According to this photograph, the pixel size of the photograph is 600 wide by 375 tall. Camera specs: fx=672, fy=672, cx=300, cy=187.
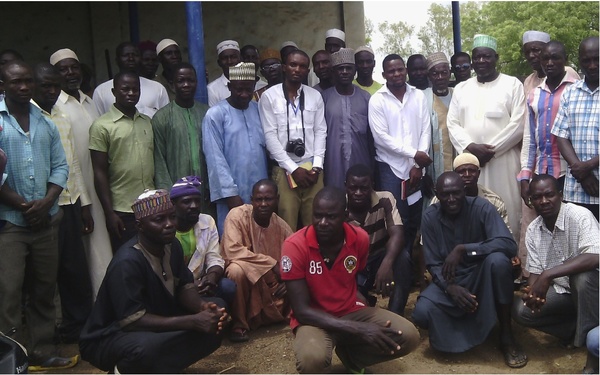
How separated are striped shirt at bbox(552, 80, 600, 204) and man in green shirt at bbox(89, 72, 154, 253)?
3140mm

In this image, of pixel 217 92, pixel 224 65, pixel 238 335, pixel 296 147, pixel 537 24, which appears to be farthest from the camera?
pixel 537 24

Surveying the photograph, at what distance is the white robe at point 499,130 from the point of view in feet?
18.4

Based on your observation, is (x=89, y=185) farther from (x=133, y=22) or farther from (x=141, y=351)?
(x=133, y=22)

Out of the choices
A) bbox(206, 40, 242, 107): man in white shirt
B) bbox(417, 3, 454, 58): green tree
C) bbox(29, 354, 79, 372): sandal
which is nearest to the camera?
bbox(29, 354, 79, 372): sandal

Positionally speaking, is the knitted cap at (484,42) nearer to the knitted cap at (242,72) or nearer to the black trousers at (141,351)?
the knitted cap at (242,72)

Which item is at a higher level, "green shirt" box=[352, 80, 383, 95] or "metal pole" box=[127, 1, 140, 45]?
"metal pole" box=[127, 1, 140, 45]

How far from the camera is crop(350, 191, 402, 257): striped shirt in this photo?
4976 mm

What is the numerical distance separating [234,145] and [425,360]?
7.25 ft

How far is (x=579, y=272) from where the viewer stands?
4.23 m

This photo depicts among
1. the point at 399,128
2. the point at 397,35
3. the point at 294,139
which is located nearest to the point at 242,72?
the point at 294,139

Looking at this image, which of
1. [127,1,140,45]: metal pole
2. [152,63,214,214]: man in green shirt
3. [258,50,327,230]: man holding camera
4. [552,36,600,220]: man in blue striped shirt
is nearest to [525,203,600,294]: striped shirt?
[552,36,600,220]: man in blue striped shirt

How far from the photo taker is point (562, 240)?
4434 mm

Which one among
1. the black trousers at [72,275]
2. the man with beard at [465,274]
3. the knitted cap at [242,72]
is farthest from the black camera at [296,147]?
the black trousers at [72,275]

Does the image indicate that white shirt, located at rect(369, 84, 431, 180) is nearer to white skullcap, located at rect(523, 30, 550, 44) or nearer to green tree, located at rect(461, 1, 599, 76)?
white skullcap, located at rect(523, 30, 550, 44)
